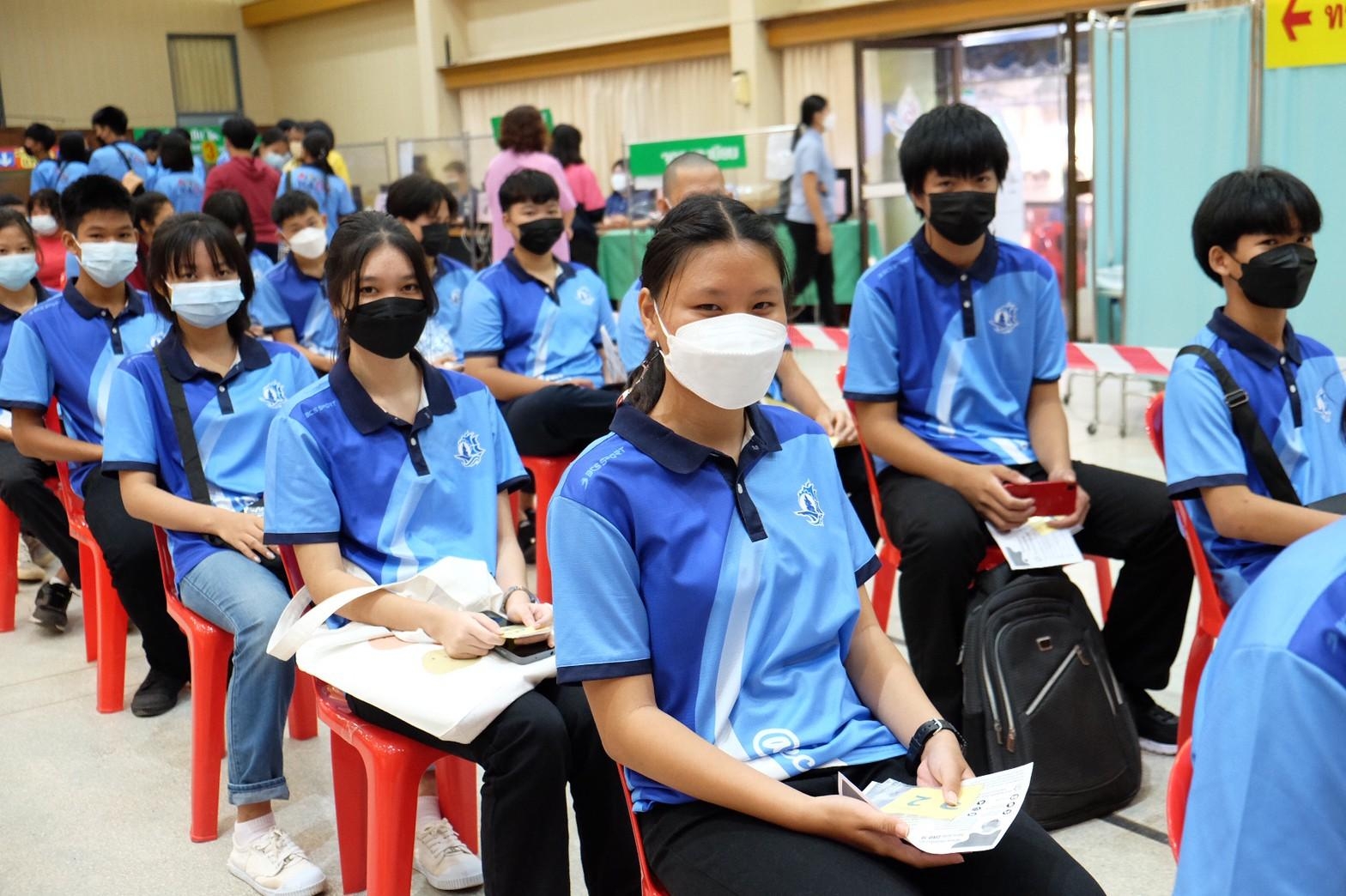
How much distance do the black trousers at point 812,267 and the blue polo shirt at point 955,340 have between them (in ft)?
19.5

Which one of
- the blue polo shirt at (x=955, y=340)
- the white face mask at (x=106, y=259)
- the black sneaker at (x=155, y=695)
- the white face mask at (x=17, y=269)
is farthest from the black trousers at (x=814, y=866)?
the white face mask at (x=17, y=269)

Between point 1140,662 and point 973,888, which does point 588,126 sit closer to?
point 1140,662

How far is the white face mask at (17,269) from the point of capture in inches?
164

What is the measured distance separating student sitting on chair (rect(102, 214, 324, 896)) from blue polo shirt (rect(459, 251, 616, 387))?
1.10m

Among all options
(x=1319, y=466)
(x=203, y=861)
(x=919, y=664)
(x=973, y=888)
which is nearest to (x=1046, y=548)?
(x=919, y=664)

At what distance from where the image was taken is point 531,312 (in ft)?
13.8

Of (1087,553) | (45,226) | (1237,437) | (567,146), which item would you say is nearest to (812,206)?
(567,146)

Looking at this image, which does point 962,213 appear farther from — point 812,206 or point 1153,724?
point 812,206

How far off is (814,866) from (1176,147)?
4.40 meters

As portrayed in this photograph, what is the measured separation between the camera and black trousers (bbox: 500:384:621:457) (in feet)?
12.7

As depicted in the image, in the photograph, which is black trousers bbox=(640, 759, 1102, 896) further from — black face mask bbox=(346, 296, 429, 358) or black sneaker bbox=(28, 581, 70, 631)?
black sneaker bbox=(28, 581, 70, 631)

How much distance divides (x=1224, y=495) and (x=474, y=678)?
1.42 m

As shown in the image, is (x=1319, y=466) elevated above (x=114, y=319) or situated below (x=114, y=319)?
below

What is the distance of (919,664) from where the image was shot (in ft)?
8.97
